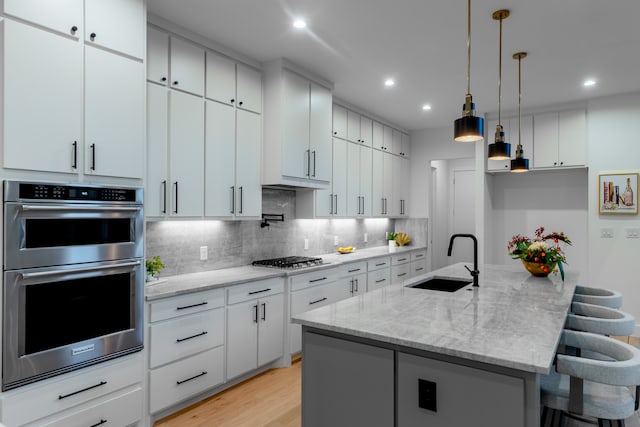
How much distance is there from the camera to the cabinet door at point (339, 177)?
4.95 metres

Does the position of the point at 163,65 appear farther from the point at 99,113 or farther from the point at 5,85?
the point at 5,85

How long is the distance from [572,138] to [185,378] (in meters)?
5.34

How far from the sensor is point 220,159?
3377mm

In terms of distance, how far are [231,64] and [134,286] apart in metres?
2.09

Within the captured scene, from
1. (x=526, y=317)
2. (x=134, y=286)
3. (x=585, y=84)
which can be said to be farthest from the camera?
(x=585, y=84)

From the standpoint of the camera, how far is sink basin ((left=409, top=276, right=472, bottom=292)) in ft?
10.3

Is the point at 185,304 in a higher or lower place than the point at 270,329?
higher

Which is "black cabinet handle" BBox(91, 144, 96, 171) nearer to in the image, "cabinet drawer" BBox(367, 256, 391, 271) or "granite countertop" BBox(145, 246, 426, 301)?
"granite countertop" BBox(145, 246, 426, 301)

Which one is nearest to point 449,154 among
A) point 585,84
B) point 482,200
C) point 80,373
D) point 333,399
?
point 482,200

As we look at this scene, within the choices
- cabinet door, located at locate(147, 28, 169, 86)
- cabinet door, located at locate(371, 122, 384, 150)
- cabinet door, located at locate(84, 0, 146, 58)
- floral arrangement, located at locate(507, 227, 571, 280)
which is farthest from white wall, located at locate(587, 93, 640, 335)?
cabinet door, located at locate(84, 0, 146, 58)

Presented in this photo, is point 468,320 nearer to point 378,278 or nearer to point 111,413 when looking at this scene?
point 111,413

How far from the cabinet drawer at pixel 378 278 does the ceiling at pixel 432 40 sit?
7.49ft

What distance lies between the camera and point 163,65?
116 inches

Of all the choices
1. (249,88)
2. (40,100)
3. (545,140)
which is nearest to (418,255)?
(545,140)
